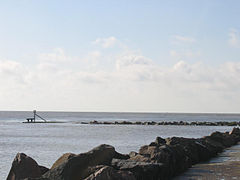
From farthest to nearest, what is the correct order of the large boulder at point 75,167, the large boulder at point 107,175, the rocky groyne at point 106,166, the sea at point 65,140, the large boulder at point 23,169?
the sea at point 65,140, the large boulder at point 23,169, the large boulder at point 75,167, the rocky groyne at point 106,166, the large boulder at point 107,175

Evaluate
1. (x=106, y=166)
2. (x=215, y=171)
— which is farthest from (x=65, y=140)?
(x=106, y=166)

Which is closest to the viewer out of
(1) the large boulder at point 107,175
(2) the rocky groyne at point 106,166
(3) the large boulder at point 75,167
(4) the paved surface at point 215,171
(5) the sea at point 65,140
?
(1) the large boulder at point 107,175

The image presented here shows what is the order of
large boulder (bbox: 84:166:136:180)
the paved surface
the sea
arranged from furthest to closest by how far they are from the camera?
the sea, the paved surface, large boulder (bbox: 84:166:136:180)

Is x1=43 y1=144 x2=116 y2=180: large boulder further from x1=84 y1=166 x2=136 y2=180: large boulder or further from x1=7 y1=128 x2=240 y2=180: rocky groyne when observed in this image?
x1=84 y1=166 x2=136 y2=180: large boulder

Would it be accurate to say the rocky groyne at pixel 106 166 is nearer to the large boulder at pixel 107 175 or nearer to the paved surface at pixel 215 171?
the large boulder at pixel 107 175

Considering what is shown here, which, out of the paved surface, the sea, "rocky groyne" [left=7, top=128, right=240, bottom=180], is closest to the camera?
"rocky groyne" [left=7, top=128, right=240, bottom=180]

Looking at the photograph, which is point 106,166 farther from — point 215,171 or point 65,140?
point 65,140

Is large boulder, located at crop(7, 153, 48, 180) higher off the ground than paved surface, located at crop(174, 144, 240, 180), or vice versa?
large boulder, located at crop(7, 153, 48, 180)

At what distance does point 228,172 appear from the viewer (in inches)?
623

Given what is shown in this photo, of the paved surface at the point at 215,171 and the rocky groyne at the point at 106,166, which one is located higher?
the rocky groyne at the point at 106,166

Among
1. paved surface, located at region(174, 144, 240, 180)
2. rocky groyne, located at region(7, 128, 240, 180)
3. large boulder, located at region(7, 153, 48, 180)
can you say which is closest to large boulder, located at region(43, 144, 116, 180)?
rocky groyne, located at region(7, 128, 240, 180)

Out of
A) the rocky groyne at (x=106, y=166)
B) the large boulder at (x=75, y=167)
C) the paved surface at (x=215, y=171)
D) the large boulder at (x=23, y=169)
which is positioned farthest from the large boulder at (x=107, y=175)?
the paved surface at (x=215, y=171)

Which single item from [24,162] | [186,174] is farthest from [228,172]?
[24,162]

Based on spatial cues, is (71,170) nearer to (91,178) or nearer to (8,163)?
(91,178)
